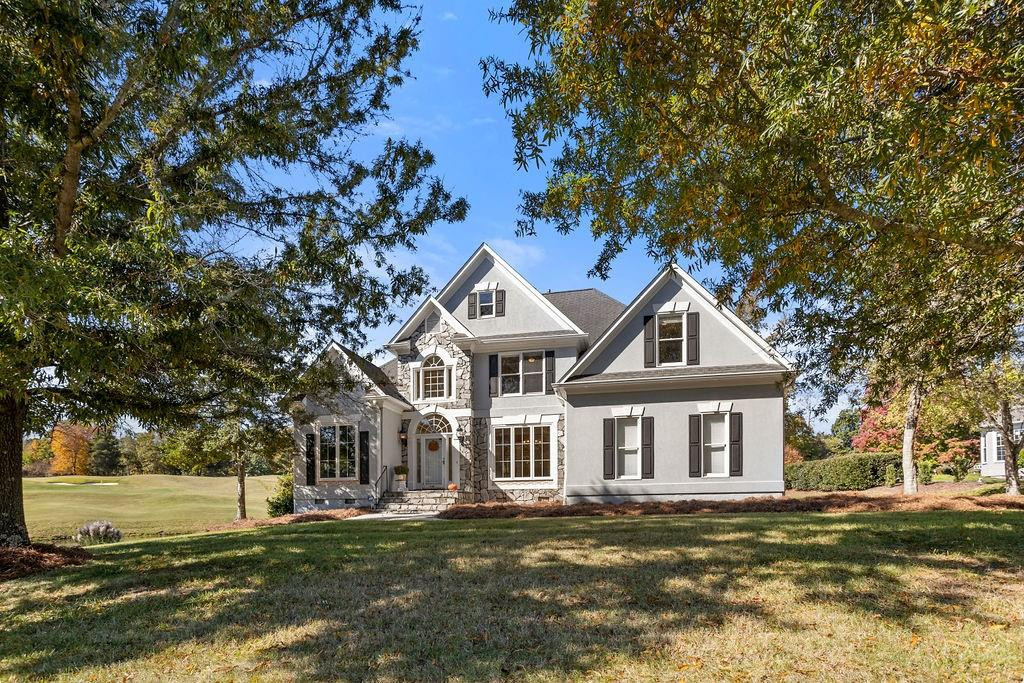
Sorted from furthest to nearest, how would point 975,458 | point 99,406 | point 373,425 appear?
point 975,458 → point 373,425 → point 99,406

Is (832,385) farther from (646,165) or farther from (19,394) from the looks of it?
(19,394)

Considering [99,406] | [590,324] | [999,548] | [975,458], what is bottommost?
[975,458]

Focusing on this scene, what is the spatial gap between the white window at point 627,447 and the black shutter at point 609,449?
0.38 ft

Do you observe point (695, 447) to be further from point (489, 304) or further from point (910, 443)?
point (489, 304)

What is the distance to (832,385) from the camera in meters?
12.4

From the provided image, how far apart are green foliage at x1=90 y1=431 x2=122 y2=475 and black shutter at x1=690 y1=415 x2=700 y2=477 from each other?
1799 inches

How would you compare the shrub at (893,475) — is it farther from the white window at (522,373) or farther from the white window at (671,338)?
the white window at (522,373)

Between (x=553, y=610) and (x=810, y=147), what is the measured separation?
18.4 feet

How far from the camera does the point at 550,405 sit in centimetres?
2430

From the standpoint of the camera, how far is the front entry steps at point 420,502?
22781 millimetres

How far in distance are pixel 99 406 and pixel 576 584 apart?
29.2ft

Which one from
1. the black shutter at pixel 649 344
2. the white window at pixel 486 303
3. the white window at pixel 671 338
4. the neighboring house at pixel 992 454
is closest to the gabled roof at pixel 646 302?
the black shutter at pixel 649 344

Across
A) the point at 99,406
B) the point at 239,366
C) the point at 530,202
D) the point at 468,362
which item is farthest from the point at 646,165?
the point at 468,362

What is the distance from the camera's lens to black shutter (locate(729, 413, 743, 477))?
67.8 ft
